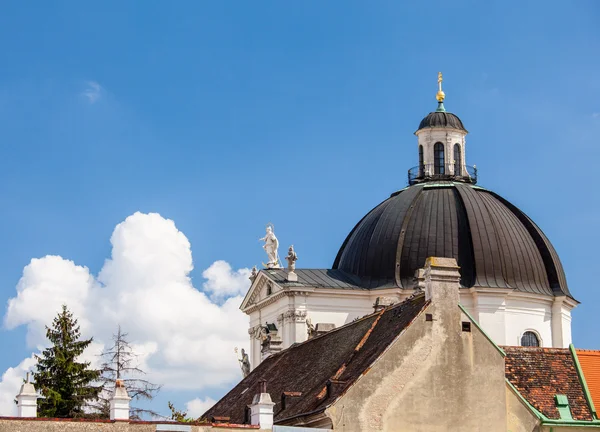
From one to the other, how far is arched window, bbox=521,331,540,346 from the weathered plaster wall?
48.3m

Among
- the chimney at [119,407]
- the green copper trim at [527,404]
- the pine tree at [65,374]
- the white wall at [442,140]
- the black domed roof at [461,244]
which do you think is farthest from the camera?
the white wall at [442,140]

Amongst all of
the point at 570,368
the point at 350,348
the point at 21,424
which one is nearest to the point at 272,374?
the point at 350,348

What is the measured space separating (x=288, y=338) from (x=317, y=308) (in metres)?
3.03

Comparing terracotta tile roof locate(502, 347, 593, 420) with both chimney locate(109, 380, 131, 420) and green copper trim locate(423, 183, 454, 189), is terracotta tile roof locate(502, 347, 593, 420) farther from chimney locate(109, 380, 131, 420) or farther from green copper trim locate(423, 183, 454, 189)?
green copper trim locate(423, 183, 454, 189)

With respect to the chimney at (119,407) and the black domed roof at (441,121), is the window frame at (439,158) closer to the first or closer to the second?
the black domed roof at (441,121)

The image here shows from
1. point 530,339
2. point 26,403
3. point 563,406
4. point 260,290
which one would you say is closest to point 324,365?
point 563,406

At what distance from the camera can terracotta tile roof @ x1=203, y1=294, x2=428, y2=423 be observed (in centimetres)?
4728

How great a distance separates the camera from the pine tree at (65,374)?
6869cm

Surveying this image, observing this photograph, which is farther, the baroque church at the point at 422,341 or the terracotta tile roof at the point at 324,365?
the terracotta tile roof at the point at 324,365

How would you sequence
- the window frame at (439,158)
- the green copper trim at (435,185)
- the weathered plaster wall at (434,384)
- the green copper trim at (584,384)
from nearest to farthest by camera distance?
the weathered plaster wall at (434,384)
the green copper trim at (584,384)
the green copper trim at (435,185)
the window frame at (439,158)

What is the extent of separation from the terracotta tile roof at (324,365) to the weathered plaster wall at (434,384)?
48cm

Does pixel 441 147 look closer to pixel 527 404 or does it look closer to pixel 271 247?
pixel 271 247

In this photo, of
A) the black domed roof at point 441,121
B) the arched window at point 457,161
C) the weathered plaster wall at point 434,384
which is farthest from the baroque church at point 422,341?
the black domed roof at point 441,121

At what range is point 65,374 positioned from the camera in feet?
229
